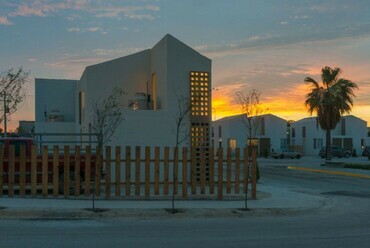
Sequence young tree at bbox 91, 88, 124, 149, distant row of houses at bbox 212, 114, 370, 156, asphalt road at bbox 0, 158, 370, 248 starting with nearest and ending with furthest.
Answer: asphalt road at bbox 0, 158, 370, 248, young tree at bbox 91, 88, 124, 149, distant row of houses at bbox 212, 114, 370, 156

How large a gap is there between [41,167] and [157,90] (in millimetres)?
7933

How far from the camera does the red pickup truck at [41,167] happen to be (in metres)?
14.2

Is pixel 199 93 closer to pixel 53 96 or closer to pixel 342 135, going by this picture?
pixel 53 96

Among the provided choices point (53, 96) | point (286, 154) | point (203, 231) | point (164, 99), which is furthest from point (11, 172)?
point (286, 154)

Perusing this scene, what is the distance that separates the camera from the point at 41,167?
15.0m

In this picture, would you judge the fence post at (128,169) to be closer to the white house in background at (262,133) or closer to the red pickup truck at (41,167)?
the red pickup truck at (41,167)

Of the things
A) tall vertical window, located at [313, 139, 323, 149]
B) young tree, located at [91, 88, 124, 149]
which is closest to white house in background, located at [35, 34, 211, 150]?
young tree, located at [91, 88, 124, 149]

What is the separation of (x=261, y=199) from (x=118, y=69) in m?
10.5

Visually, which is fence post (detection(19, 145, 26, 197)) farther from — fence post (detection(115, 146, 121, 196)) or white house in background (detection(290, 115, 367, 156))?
white house in background (detection(290, 115, 367, 156))

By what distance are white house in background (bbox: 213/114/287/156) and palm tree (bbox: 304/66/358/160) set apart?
3273 cm

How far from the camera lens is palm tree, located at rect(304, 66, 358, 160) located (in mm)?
38250

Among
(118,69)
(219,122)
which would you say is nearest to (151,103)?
(118,69)

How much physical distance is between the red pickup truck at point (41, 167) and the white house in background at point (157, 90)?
4.46 meters

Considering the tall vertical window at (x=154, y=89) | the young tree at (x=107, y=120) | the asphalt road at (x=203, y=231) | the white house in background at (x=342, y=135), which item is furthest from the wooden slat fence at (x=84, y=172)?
the white house in background at (x=342, y=135)
